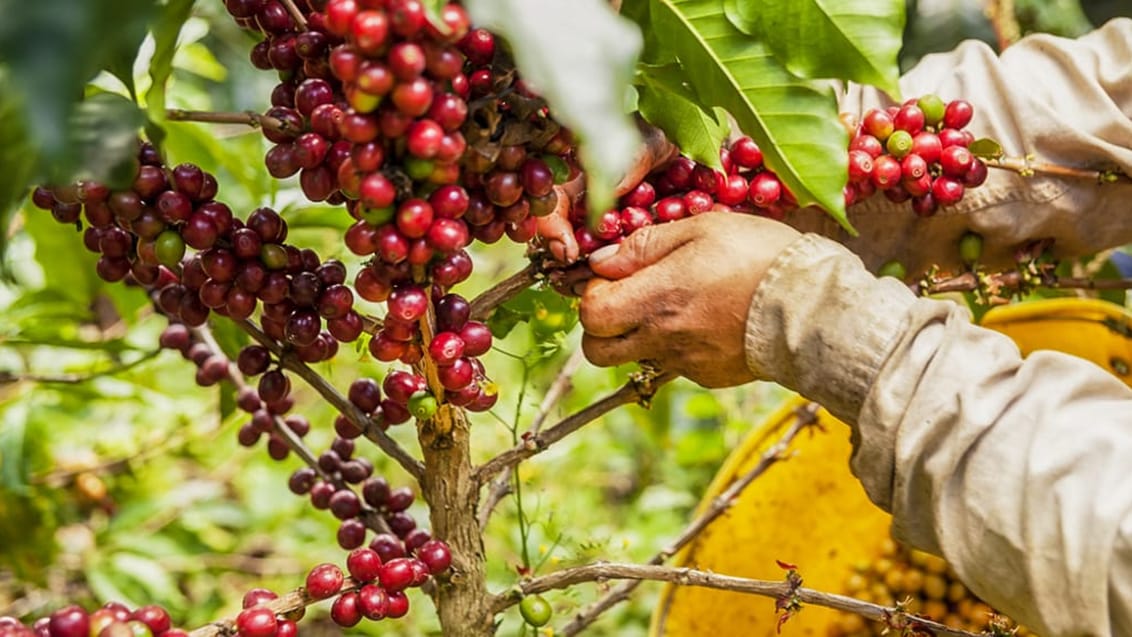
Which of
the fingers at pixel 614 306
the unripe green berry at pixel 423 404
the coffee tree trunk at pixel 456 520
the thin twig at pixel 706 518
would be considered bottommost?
the thin twig at pixel 706 518

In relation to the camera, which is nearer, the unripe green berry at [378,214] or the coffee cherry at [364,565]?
the unripe green berry at [378,214]

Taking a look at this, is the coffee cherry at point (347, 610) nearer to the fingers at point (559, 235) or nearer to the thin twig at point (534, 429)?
the thin twig at point (534, 429)

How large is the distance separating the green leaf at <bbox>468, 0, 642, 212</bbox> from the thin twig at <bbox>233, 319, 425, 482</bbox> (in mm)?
515

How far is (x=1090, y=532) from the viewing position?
81cm

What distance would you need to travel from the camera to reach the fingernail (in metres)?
0.98

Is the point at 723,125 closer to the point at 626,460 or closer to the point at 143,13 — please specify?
the point at 143,13

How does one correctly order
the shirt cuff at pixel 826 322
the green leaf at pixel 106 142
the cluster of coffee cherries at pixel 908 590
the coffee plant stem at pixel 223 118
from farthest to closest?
the cluster of coffee cherries at pixel 908 590
the shirt cuff at pixel 826 322
the coffee plant stem at pixel 223 118
the green leaf at pixel 106 142

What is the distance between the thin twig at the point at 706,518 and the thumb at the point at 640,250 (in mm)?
377

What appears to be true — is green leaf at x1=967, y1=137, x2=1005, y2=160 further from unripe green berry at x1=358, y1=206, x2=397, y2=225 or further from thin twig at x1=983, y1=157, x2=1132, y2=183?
unripe green berry at x1=358, y1=206, x2=397, y2=225

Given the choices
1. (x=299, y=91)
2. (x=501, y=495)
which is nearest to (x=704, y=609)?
(x=501, y=495)

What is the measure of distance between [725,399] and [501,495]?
124 centimetres

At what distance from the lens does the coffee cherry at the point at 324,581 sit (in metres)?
0.85

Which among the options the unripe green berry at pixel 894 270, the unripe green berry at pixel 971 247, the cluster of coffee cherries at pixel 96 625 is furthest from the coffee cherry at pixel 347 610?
the unripe green berry at pixel 971 247

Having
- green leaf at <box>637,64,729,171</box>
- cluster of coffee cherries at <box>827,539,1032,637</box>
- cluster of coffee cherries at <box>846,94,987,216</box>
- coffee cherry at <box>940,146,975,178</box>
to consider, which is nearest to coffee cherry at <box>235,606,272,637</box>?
green leaf at <box>637,64,729,171</box>
